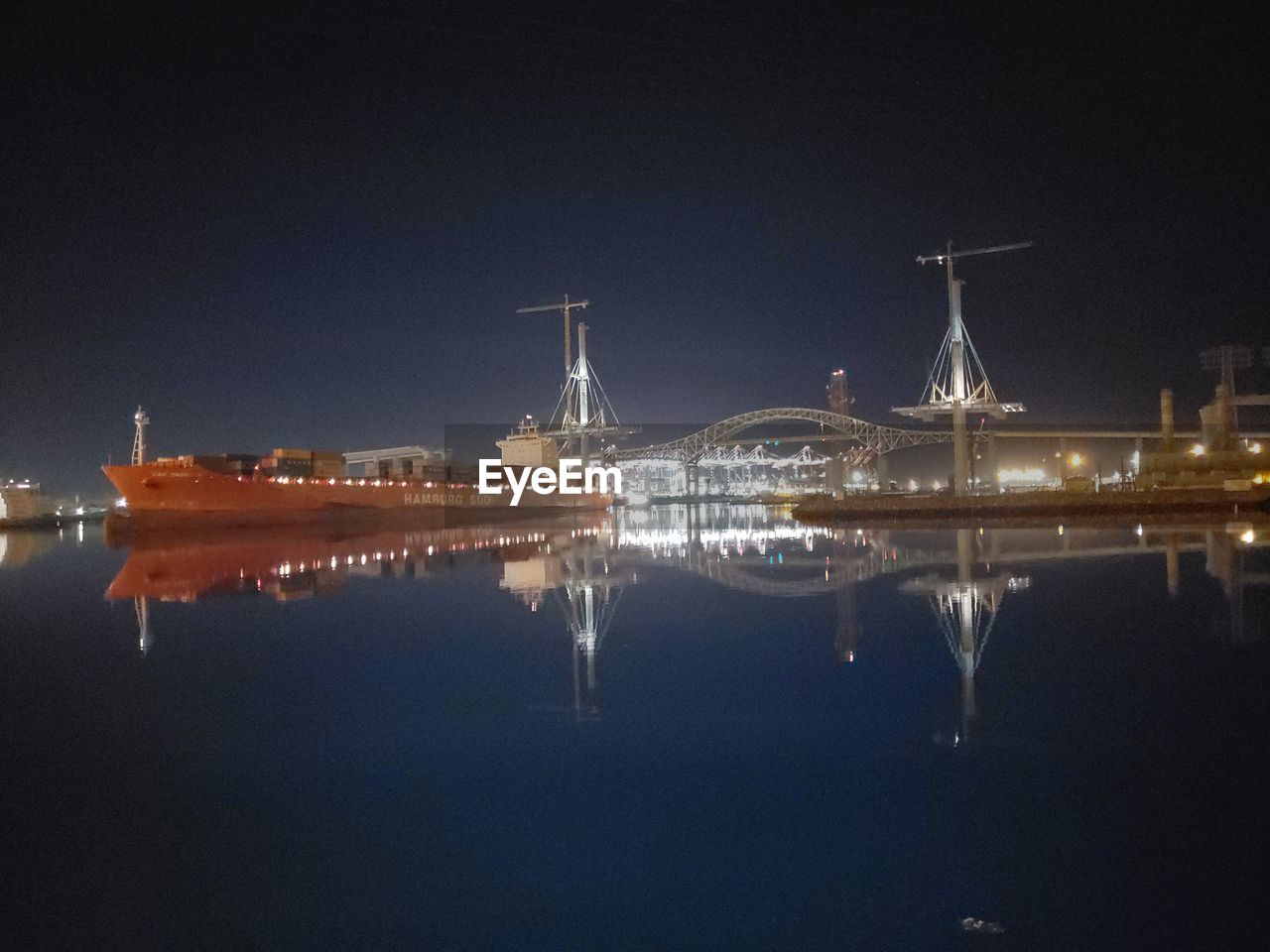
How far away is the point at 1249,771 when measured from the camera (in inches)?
163

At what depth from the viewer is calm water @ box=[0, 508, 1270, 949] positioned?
9.78ft

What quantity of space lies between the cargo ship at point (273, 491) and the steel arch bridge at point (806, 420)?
38541mm

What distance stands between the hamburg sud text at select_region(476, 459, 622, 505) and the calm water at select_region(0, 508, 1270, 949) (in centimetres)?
4263

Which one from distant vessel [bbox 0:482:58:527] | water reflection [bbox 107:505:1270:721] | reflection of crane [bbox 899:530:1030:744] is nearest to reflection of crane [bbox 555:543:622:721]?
water reflection [bbox 107:505:1270:721]

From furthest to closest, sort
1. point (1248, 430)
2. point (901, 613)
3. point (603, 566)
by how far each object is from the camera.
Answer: point (1248, 430), point (603, 566), point (901, 613)

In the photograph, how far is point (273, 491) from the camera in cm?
3656

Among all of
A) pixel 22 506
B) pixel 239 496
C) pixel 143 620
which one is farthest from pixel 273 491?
pixel 22 506

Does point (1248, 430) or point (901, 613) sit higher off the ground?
point (1248, 430)

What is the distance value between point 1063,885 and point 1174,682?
367 centimetres

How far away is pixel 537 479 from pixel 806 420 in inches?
1375

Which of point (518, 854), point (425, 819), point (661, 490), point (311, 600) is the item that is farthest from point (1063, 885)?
point (661, 490)

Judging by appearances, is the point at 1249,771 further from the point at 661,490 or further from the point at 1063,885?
the point at 661,490

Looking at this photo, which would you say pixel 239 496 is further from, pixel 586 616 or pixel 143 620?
pixel 586 616

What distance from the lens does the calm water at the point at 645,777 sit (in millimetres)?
2980
